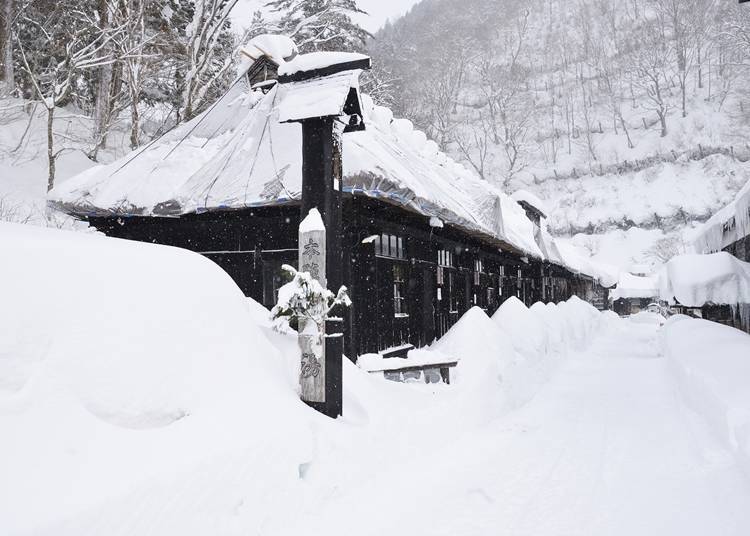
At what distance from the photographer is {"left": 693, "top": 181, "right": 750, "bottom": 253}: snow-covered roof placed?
13.2 metres

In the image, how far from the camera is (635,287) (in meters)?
49.8

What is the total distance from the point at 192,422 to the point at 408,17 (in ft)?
371

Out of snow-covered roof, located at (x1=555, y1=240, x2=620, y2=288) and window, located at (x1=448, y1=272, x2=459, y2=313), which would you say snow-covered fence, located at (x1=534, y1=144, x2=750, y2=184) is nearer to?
snow-covered roof, located at (x1=555, y1=240, x2=620, y2=288)

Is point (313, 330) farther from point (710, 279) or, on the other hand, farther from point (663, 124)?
point (663, 124)

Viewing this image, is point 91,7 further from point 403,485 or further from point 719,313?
point 719,313

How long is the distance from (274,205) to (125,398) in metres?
4.96

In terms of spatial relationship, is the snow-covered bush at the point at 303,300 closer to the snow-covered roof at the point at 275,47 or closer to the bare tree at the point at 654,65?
the snow-covered roof at the point at 275,47

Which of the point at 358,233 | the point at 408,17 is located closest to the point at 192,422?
the point at 358,233

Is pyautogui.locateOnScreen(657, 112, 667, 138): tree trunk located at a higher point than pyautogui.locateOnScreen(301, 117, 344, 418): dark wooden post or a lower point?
higher

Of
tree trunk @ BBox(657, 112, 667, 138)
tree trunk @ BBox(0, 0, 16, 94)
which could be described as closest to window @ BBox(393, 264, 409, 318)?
tree trunk @ BBox(0, 0, 16, 94)

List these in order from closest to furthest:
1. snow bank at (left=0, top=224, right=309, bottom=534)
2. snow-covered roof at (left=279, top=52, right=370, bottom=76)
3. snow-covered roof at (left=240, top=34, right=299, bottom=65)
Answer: snow bank at (left=0, top=224, right=309, bottom=534) → snow-covered roof at (left=279, top=52, right=370, bottom=76) → snow-covered roof at (left=240, top=34, right=299, bottom=65)

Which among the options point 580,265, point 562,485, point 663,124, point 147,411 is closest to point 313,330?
point 147,411

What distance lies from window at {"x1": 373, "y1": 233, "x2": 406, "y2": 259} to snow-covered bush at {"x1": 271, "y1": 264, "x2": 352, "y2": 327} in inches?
152

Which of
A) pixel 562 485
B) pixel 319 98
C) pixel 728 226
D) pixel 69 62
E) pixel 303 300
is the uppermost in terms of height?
pixel 69 62
